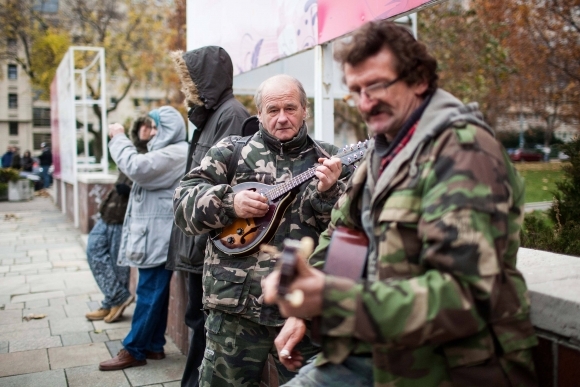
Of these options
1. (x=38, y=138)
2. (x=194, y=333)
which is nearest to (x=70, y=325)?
(x=194, y=333)

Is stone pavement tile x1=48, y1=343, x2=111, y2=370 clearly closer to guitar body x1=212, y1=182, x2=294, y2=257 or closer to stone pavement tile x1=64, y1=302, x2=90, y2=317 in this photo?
stone pavement tile x1=64, y1=302, x2=90, y2=317

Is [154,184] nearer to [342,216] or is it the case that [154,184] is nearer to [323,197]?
[323,197]

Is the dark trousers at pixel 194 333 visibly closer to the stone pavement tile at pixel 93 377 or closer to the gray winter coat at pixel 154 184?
the stone pavement tile at pixel 93 377

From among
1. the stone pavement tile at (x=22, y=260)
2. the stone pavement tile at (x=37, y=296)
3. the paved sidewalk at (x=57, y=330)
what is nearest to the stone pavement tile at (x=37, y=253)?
the paved sidewalk at (x=57, y=330)

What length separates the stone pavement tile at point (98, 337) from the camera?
5.80 meters

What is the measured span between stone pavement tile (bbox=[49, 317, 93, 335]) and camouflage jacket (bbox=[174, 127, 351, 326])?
3.50 meters

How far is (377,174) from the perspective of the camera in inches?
73.7

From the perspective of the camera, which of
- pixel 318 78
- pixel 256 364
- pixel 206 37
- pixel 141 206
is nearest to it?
pixel 256 364

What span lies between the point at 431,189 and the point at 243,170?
167 cm

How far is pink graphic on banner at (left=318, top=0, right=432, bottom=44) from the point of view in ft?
11.1

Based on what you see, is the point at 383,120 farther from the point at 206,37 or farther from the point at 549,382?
A: the point at 206,37

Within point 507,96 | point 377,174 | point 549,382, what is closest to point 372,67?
point 377,174

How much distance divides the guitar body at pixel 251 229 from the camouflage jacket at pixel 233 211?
0.17ft

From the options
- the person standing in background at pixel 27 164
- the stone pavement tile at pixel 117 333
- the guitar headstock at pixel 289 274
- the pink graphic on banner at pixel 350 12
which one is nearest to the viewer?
Result: the guitar headstock at pixel 289 274
